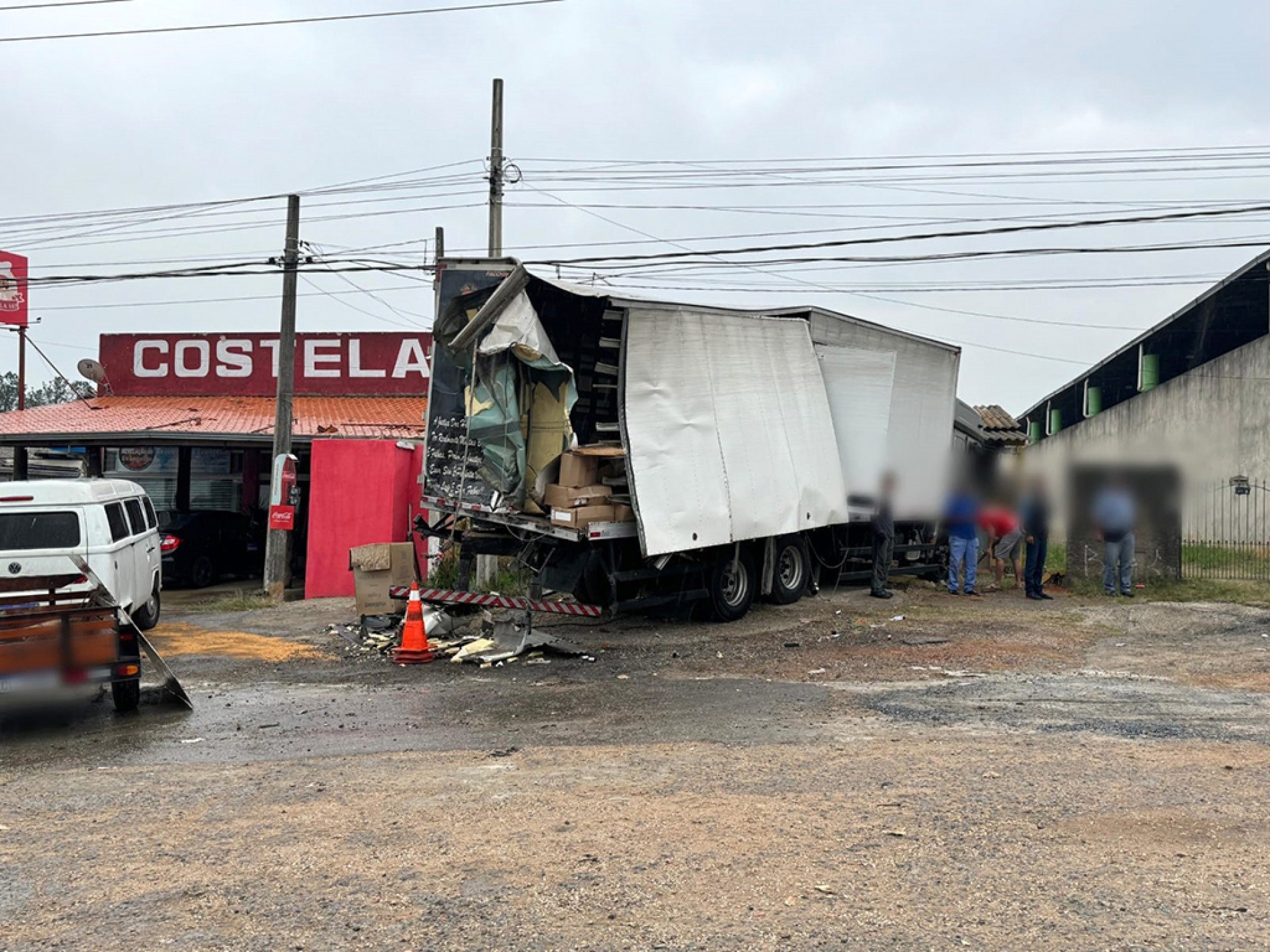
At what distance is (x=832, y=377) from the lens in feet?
48.3

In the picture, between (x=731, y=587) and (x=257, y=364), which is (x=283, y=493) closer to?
(x=257, y=364)

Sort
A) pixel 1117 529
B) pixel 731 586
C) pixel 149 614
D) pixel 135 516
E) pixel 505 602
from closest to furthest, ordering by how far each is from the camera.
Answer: pixel 505 602, pixel 135 516, pixel 731 586, pixel 149 614, pixel 1117 529

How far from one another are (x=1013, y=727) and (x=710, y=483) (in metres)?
4.91

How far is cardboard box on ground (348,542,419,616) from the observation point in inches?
513

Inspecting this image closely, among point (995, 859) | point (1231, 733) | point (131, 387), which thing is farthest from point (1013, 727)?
point (131, 387)

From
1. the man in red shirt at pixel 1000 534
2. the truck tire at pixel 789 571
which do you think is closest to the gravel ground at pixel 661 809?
the truck tire at pixel 789 571

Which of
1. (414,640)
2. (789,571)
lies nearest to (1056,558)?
(789,571)

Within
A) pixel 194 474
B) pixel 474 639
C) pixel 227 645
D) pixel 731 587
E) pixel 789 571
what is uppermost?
pixel 194 474

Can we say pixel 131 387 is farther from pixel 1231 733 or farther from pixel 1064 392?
pixel 1064 392

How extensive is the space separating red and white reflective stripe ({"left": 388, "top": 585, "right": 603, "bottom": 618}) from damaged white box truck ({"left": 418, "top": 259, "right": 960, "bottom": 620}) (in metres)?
0.19

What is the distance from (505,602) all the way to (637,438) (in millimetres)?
2334

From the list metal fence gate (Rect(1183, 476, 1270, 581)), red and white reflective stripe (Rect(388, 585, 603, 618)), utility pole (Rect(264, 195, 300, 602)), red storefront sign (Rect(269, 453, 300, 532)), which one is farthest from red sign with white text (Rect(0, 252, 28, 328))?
metal fence gate (Rect(1183, 476, 1270, 581))

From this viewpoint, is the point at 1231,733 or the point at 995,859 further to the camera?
the point at 1231,733

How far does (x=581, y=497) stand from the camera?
37.7 feet
